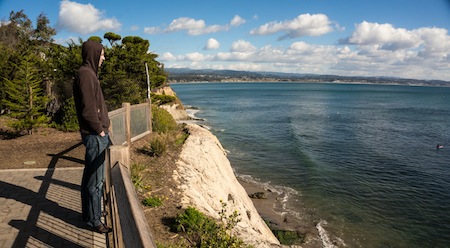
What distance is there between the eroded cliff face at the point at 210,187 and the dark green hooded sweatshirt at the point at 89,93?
4.32m

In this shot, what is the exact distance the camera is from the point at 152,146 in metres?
11.0

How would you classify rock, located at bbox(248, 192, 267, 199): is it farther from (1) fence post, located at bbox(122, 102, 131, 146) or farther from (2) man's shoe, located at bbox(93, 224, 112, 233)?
(2) man's shoe, located at bbox(93, 224, 112, 233)

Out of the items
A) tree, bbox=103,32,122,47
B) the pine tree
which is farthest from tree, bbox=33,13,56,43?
the pine tree

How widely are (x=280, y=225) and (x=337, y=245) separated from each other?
3017mm

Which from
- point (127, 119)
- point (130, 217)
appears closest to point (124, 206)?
point (130, 217)

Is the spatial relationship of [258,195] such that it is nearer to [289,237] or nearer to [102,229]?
[289,237]

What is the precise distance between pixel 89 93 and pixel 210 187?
310 inches

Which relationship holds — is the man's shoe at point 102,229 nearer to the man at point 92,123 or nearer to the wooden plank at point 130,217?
the man at point 92,123

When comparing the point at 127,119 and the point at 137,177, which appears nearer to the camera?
the point at 137,177

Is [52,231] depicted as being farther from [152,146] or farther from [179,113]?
[179,113]

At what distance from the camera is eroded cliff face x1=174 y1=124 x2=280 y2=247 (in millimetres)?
8406

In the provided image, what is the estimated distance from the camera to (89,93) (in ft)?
13.1

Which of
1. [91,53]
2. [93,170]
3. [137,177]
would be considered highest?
[91,53]

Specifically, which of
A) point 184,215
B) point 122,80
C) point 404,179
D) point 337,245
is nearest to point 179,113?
point 122,80
